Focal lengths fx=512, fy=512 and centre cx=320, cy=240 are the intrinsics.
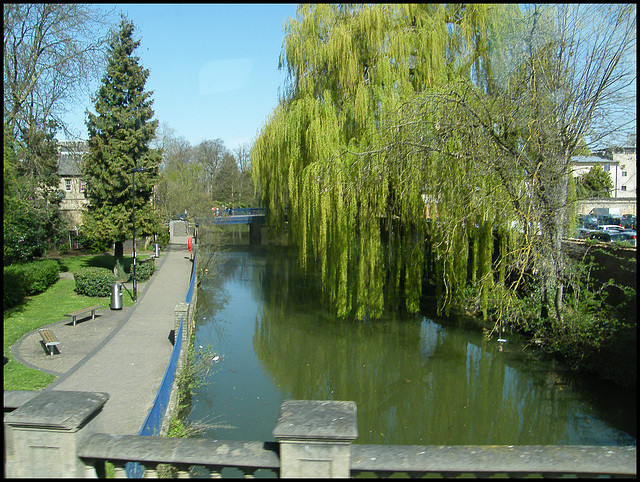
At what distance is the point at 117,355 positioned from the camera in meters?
12.0

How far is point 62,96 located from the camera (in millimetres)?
21078

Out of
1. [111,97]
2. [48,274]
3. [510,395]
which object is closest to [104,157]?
[111,97]

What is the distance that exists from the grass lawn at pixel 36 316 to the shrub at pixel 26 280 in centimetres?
27

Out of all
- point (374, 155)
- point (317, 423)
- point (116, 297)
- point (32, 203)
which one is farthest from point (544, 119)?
point (32, 203)

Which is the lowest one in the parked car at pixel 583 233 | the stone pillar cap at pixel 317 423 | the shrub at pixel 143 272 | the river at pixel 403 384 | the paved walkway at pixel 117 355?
the river at pixel 403 384

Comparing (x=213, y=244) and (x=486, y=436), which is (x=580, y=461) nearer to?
(x=486, y=436)

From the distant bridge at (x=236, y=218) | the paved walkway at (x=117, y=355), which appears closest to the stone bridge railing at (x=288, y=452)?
the paved walkway at (x=117, y=355)

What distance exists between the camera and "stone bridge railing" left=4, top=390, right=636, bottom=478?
3.02 meters

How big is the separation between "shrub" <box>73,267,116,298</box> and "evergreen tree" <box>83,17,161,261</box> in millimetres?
2573

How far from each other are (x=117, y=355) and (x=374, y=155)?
7.74m

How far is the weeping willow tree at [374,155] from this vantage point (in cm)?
1283

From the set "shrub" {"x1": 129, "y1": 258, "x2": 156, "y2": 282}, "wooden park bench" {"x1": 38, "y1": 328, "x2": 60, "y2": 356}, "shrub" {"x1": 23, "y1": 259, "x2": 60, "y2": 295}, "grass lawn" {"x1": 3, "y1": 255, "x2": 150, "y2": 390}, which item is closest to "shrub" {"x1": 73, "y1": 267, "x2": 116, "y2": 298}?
"grass lawn" {"x1": 3, "y1": 255, "x2": 150, "y2": 390}

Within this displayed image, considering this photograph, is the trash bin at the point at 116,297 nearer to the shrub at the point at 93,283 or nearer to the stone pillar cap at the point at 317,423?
the shrub at the point at 93,283

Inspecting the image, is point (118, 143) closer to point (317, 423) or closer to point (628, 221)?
point (317, 423)
